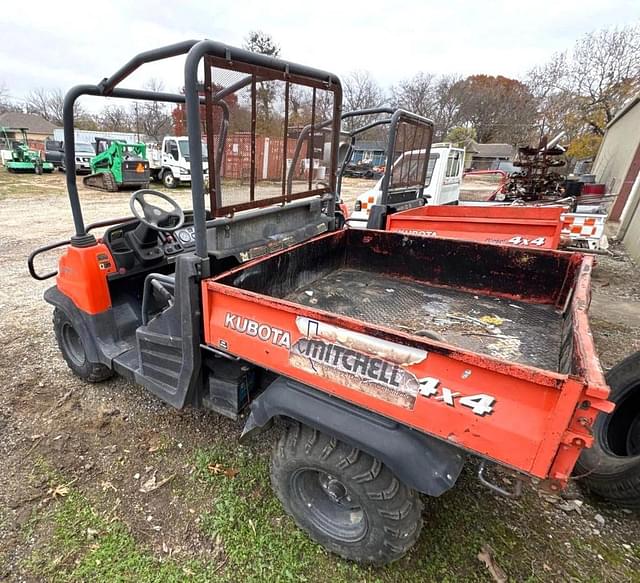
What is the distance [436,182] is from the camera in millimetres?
7520

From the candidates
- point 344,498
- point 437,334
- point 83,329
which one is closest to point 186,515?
point 344,498

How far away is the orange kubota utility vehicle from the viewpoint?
4.51 ft

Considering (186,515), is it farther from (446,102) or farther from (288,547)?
(446,102)

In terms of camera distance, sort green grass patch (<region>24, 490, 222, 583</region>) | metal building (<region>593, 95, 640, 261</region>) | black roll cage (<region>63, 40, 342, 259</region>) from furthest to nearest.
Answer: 1. metal building (<region>593, 95, 640, 261</region>)
2. green grass patch (<region>24, 490, 222, 583</region>)
3. black roll cage (<region>63, 40, 342, 259</region>)

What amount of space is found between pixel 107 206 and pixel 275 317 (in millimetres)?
13254

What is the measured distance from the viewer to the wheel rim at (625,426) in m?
2.43

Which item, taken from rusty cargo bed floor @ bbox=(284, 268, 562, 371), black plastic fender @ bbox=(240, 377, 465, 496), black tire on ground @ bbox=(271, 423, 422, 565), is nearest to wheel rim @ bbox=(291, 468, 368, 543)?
black tire on ground @ bbox=(271, 423, 422, 565)

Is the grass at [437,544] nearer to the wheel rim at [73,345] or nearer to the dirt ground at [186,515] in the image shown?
the dirt ground at [186,515]

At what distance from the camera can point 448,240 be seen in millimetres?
2969

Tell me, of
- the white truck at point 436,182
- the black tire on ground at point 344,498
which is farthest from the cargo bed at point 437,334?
the white truck at point 436,182

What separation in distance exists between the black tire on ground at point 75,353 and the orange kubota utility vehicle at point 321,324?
0.02m

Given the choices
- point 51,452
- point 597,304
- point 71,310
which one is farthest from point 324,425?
point 597,304

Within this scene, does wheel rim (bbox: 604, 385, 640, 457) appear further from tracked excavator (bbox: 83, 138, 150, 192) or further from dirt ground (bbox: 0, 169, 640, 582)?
tracked excavator (bbox: 83, 138, 150, 192)

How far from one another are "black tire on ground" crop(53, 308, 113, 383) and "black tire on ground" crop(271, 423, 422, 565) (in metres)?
1.94
